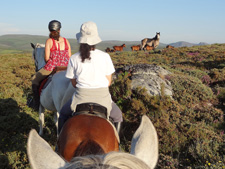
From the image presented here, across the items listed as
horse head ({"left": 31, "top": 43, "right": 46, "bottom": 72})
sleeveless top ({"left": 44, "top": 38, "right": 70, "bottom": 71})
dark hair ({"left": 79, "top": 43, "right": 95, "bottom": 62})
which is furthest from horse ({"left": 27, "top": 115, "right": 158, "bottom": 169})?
horse head ({"left": 31, "top": 43, "right": 46, "bottom": 72})

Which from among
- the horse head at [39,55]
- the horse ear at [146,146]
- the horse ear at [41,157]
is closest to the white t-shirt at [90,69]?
the horse ear at [146,146]

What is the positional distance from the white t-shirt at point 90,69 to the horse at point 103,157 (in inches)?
48.5

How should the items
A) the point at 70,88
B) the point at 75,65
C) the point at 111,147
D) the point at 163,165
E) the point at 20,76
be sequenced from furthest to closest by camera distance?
the point at 20,76, the point at 163,165, the point at 70,88, the point at 75,65, the point at 111,147

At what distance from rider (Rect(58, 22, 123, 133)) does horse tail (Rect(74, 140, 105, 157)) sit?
791 millimetres

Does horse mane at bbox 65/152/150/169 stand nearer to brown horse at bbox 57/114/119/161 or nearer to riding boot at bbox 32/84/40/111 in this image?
brown horse at bbox 57/114/119/161

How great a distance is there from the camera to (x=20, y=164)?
163 inches

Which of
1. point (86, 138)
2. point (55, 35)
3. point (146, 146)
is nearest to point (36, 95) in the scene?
point (55, 35)

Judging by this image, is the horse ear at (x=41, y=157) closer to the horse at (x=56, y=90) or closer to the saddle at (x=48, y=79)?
the horse at (x=56, y=90)

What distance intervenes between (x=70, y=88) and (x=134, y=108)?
282cm

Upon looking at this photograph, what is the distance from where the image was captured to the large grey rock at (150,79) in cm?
666

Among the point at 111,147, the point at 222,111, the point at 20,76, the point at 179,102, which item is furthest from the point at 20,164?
the point at 20,76

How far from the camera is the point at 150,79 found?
7176mm

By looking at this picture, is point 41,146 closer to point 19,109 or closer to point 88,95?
point 88,95

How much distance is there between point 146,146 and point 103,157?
1.52 feet
